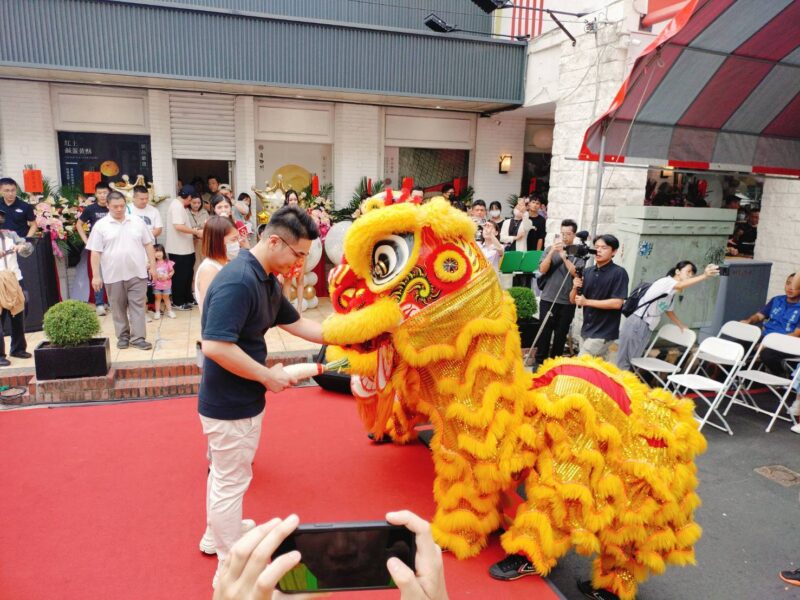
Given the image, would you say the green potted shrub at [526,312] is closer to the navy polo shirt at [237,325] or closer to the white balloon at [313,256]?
the white balloon at [313,256]

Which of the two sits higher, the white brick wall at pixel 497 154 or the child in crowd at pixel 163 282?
the white brick wall at pixel 497 154

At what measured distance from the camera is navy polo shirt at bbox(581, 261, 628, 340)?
214 inches

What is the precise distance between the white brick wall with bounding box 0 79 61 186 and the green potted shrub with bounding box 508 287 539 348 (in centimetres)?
809

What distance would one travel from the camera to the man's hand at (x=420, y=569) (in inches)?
38.3

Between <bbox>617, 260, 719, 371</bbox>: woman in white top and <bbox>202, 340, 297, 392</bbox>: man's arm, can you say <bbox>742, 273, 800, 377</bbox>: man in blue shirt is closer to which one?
<bbox>617, 260, 719, 371</bbox>: woman in white top

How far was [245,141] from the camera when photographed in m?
10.4

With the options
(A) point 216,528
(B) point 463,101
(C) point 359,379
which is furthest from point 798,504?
(B) point 463,101

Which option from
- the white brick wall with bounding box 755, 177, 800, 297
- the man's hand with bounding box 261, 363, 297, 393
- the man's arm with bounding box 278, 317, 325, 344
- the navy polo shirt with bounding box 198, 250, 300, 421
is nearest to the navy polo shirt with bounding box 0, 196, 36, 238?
the man's arm with bounding box 278, 317, 325, 344

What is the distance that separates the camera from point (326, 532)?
1.13 meters

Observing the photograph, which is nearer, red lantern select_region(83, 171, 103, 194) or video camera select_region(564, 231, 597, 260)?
video camera select_region(564, 231, 597, 260)

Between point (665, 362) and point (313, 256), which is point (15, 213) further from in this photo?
point (665, 362)

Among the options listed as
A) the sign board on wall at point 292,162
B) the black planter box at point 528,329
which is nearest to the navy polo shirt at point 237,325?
the black planter box at point 528,329

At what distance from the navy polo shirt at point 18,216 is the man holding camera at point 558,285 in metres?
5.97

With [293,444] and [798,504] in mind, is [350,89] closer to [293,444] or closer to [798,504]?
[293,444]
